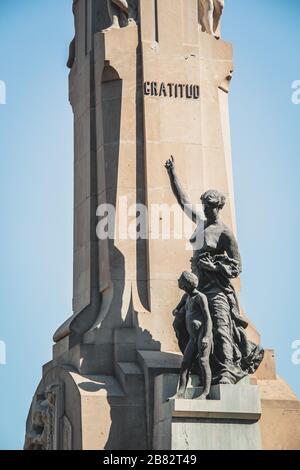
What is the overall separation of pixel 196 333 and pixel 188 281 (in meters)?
0.91

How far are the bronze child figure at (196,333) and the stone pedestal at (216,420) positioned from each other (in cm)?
21

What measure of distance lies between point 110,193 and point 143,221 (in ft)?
2.78

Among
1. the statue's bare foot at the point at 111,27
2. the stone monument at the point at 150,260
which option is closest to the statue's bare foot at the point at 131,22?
the stone monument at the point at 150,260

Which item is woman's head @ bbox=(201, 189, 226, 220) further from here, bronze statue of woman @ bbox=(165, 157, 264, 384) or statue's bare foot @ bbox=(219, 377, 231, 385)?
statue's bare foot @ bbox=(219, 377, 231, 385)

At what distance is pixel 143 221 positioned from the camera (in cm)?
2834

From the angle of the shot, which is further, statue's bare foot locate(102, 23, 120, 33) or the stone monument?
statue's bare foot locate(102, 23, 120, 33)

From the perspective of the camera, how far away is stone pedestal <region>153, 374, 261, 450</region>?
990 inches

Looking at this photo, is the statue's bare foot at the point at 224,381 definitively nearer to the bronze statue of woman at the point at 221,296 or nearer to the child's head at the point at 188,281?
the bronze statue of woman at the point at 221,296

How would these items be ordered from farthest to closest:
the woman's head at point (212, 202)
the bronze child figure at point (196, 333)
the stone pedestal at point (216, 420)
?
the woman's head at point (212, 202) < the bronze child figure at point (196, 333) < the stone pedestal at point (216, 420)

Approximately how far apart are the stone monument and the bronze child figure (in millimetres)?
40

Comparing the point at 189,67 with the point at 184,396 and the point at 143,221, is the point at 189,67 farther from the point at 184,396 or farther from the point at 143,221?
the point at 184,396

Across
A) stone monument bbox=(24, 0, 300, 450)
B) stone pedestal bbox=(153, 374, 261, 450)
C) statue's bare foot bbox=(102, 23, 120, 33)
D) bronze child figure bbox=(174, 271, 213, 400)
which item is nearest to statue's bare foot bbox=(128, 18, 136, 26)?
stone monument bbox=(24, 0, 300, 450)

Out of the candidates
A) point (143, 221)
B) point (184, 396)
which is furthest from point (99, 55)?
point (184, 396)

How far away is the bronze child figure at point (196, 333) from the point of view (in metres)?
25.5
